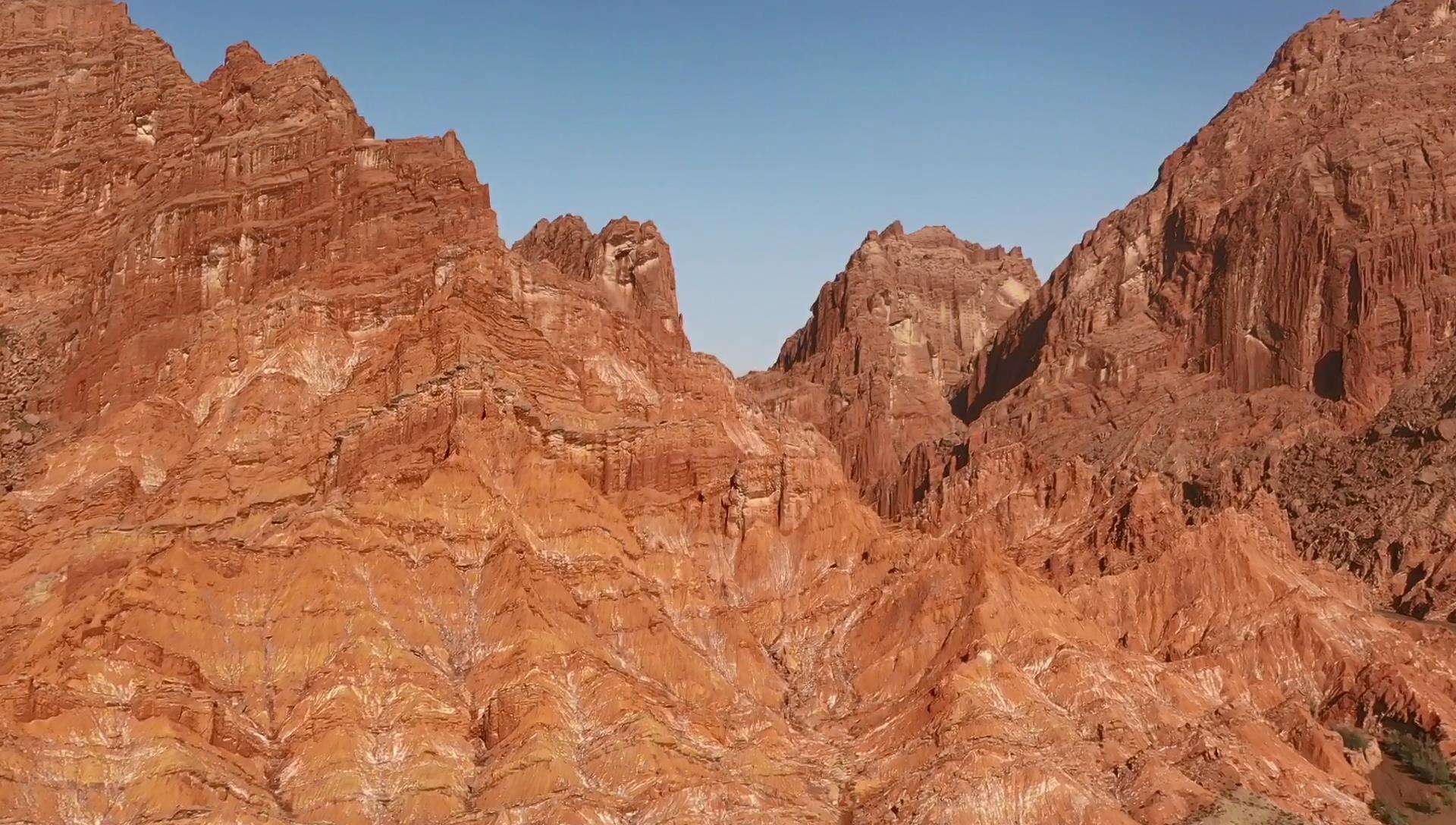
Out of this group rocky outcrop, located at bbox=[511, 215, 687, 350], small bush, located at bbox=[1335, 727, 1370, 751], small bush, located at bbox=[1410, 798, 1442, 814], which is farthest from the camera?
rocky outcrop, located at bbox=[511, 215, 687, 350]

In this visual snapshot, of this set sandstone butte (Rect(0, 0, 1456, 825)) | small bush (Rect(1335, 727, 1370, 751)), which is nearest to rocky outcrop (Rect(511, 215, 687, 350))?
sandstone butte (Rect(0, 0, 1456, 825))

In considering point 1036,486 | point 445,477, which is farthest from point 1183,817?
point 1036,486

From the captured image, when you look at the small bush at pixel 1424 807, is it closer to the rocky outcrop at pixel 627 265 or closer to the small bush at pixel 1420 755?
the small bush at pixel 1420 755

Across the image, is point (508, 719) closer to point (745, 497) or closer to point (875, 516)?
point (745, 497)

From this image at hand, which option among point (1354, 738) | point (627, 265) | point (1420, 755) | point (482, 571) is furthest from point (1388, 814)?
point (627, 265)

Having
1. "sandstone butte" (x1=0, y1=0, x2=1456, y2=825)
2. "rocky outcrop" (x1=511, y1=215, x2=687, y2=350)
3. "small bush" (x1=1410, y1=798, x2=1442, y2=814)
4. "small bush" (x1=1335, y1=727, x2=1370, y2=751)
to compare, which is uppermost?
"rocky outcrop" (x1=511, y1=215, x2=687, y2=350)

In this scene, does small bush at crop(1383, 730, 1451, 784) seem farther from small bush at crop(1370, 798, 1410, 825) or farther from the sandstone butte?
small bush at crop(1370, 798, 1410, 825)
